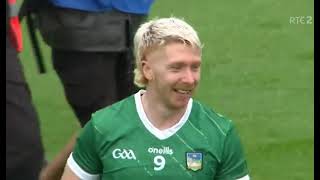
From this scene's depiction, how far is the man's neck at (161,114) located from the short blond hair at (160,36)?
0.40 feet

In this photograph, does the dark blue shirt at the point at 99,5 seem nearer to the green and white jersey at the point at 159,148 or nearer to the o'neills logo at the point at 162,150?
the green and white jersey at the point at 159,148

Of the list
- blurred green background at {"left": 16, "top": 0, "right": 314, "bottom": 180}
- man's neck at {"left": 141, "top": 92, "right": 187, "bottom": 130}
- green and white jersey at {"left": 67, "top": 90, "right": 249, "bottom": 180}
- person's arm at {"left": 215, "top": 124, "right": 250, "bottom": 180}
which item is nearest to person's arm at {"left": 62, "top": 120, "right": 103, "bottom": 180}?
green and white jersey at {"left": 67, "top": 90, "right": 249, "bottom": 180}

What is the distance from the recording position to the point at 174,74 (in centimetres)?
433

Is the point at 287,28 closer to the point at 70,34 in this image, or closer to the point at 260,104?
the point at 260,104

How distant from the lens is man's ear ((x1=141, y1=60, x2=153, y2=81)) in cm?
441

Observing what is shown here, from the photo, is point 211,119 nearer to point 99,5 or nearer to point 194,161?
point 194,161

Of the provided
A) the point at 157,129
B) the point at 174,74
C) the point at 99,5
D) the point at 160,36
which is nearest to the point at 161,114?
the point at 157,129

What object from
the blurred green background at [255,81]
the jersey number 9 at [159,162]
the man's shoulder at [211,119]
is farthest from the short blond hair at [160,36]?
the blurred green background at [255,81]

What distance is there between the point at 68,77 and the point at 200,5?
6800 mm

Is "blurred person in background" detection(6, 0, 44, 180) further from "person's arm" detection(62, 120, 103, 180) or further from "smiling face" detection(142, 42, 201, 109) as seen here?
"smiling face" detection(142, 42, 201, 109)

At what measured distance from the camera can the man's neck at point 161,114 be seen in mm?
4363

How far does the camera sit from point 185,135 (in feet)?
14.3
